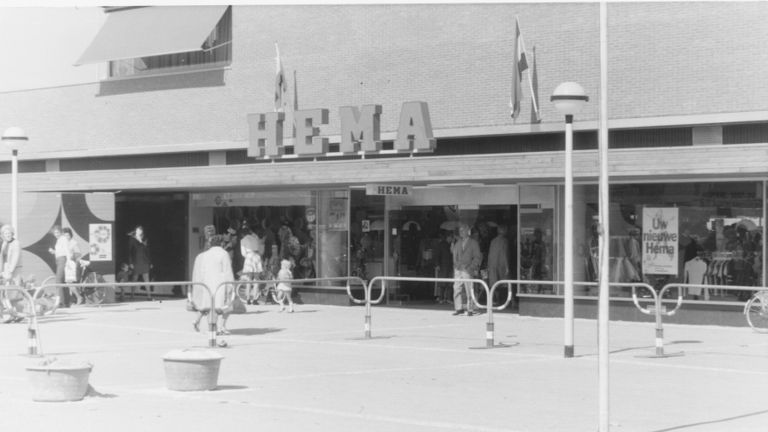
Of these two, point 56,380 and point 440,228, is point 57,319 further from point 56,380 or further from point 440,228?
point 56,380

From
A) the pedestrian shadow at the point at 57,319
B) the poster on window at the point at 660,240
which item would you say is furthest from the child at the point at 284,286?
the poster on window at the point at 660,240

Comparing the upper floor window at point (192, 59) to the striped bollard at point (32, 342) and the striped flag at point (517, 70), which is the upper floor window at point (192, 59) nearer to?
the striped flag at point (517, 70)

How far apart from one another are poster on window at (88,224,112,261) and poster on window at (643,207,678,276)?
515 inches

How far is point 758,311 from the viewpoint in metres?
19.9

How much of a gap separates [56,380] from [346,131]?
46.7 feet

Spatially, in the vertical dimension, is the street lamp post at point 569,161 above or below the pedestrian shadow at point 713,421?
above

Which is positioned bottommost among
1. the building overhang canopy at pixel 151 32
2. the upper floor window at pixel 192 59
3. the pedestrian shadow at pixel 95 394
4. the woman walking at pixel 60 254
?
the pedestrian shadow at pixel 95 394

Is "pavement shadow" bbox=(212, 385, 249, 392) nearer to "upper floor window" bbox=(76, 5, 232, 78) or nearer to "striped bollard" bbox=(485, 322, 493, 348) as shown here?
"striped bollard" bbox=(485, 322, 493, 348)

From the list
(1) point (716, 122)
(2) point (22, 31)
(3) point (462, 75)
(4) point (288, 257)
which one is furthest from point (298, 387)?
(2) point (22, 31)

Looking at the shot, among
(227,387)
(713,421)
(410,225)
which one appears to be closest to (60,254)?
(410,225)

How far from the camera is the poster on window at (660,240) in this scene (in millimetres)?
21891

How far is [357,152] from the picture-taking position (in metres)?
24.6

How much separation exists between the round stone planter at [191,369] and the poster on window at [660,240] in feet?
40.5

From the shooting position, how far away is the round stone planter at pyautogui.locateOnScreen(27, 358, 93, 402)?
36.1 ft
